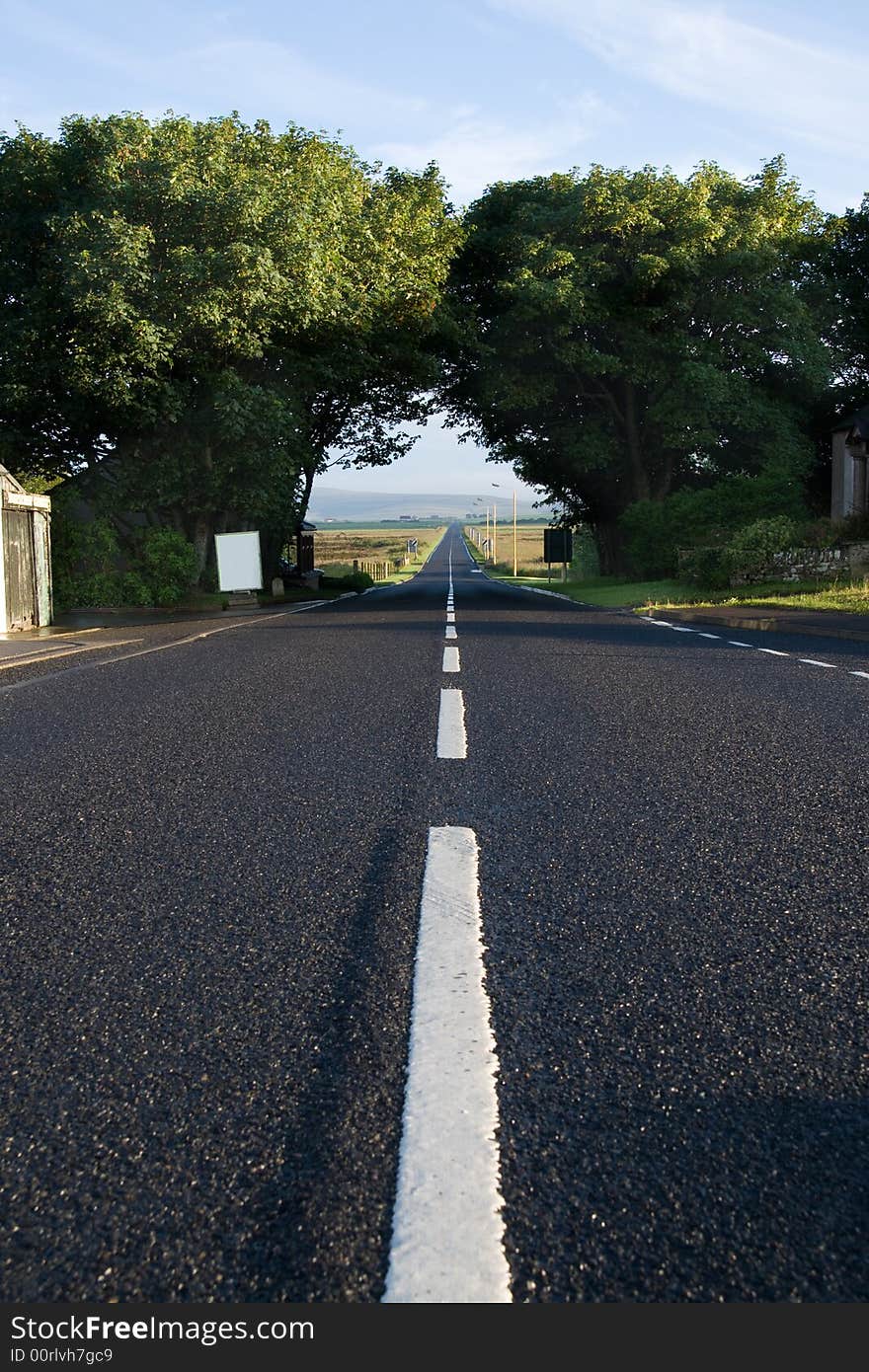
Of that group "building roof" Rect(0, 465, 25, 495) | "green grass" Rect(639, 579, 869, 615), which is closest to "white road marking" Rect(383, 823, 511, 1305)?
"green grass" Rect(639, 579, 869, 615)

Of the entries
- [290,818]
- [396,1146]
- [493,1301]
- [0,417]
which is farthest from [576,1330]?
[0,417]

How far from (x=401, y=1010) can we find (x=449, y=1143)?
654 millimetres

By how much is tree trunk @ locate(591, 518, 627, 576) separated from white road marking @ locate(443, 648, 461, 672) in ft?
105

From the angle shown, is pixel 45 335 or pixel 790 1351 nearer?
pixel 790 1351

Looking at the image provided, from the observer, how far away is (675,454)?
42.5m

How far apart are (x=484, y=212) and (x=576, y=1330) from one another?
43828 millimetres

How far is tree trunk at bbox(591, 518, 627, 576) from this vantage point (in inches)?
1827

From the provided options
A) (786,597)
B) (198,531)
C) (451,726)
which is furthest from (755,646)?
(198,531)

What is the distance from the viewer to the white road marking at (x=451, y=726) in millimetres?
6672

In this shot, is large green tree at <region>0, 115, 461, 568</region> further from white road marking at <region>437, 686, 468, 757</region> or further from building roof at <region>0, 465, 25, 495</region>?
white road marking at <region>437, 686, 468, 757</region>

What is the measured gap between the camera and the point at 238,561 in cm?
3030

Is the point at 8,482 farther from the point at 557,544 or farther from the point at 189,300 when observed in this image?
the point at 557,544

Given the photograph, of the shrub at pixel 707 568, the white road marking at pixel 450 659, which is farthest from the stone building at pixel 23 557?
the shrub at pixel 707 568

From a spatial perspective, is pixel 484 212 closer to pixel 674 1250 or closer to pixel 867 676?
pixel 867 676
